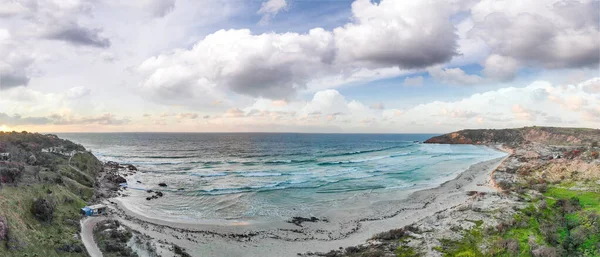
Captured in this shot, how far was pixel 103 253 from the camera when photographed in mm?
23953

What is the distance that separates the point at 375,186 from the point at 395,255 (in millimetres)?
29957

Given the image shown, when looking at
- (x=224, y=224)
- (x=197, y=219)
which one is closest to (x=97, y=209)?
(x=197, y=219)

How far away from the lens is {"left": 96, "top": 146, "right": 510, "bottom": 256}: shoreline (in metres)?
28.0

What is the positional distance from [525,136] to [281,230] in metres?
157

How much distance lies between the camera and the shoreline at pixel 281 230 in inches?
1103

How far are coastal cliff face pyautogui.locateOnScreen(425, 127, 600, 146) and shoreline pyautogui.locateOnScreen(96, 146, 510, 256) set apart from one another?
110479 mm

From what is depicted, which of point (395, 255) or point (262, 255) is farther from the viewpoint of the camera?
point (262, 255)

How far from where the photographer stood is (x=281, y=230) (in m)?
32.6

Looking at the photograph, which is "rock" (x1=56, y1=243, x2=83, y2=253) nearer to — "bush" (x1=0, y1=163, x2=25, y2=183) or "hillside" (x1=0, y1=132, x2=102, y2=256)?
"hillside" (x1=0, y1=132, x2=102, y2=256)

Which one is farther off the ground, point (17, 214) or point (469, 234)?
point (17, 214)

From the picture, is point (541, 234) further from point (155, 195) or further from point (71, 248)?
point (155, 195)

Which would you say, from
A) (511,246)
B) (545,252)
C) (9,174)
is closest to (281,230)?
Result: (511,246)

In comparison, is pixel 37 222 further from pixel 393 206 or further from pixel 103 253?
pixel 393 206

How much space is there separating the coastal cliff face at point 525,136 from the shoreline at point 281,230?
11048 centimetres
